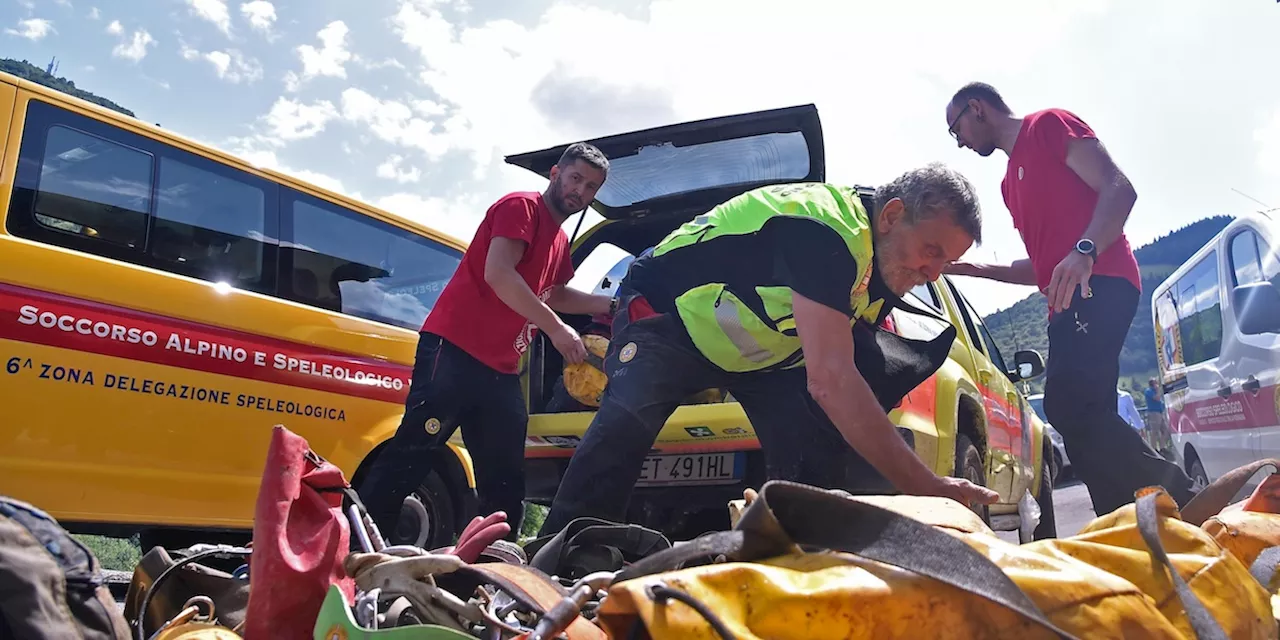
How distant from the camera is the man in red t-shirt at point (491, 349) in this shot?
10.4ft

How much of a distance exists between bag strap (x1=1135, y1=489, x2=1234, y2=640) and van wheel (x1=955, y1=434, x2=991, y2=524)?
104 inches

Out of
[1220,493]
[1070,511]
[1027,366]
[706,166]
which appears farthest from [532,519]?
[1220,493]

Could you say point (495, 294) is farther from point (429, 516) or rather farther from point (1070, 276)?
point (1070, 276)

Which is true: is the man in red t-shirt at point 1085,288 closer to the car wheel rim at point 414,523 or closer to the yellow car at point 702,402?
the yellow car at point 702,402

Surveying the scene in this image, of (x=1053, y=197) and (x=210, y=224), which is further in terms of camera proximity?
(x=210, y=224)

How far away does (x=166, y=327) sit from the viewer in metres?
3.25

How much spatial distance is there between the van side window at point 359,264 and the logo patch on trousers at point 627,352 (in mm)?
1928

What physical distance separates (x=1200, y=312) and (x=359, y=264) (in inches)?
220

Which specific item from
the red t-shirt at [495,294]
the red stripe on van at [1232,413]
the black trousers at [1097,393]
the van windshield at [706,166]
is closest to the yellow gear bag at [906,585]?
the black trousers at [1097,393]

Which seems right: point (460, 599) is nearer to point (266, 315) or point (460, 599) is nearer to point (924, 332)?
point (266, 315)

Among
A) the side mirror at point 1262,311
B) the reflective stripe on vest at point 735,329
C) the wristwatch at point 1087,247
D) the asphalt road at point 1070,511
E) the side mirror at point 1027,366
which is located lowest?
the asphalt road at point 1070,511

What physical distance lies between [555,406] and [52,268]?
6.62 feet

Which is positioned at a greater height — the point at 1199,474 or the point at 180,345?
the point at 180,345

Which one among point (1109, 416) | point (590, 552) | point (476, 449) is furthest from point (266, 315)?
point (1109, 416)
